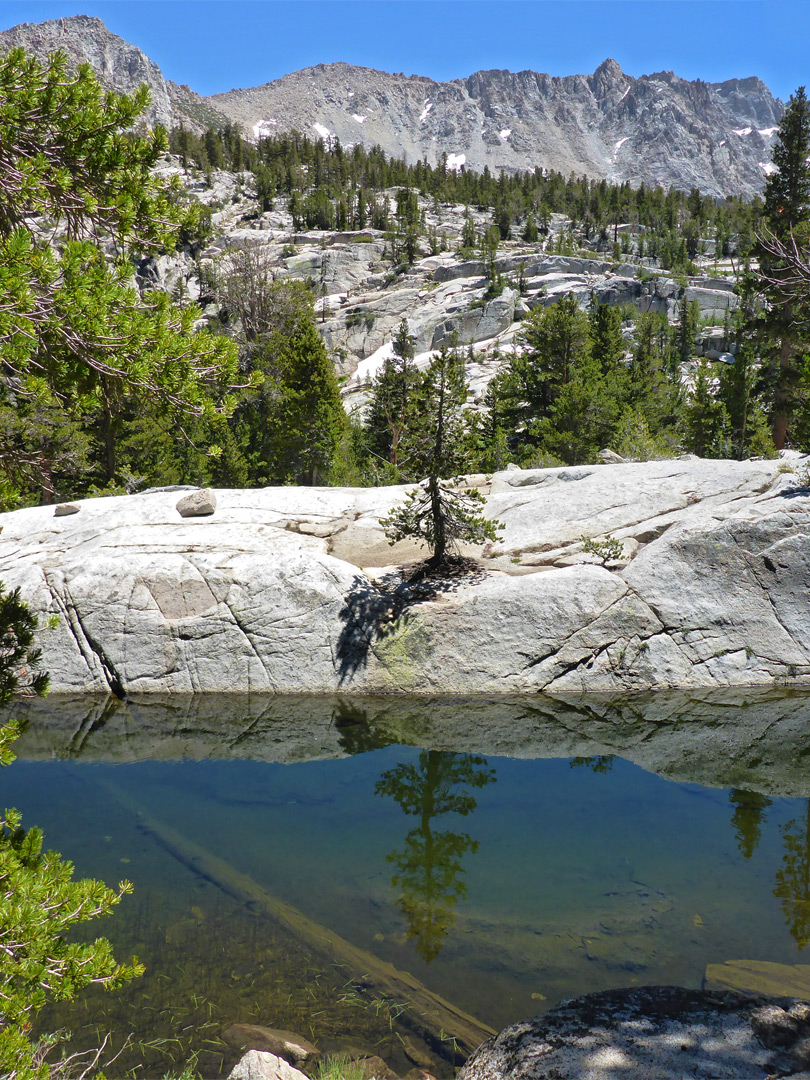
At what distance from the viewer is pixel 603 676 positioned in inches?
657

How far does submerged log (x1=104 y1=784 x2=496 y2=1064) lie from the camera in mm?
6156

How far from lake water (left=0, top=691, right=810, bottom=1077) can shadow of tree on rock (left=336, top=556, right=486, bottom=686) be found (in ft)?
5.65

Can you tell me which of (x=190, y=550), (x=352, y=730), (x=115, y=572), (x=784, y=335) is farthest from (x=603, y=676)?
(x=784, y=335)

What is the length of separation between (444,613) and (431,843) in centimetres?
812

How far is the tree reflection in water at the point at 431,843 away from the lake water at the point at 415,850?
41 mm

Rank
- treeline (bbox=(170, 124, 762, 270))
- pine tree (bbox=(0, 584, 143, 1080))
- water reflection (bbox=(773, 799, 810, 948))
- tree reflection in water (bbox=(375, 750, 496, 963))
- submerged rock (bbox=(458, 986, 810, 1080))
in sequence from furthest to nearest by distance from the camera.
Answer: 1. treeline (bbox=(170, 124, 762, 270))
2. tree reflection in water (bbox=(375, 750, 496, 963))
3. water reflection (bbox=(773, 799, 810, 948))
4. submerged rock (bbox=(458, 986, 810, 1080))
5. pine tree (bbox=(0, 584, 143, 1080))

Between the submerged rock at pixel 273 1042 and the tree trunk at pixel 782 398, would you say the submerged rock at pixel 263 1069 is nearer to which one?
the submerged rock at pixel 273 1042

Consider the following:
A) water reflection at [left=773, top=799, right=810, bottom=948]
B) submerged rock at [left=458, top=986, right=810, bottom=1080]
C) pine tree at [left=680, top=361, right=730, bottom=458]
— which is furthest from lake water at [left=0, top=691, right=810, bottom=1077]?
pine tree at [left=680, top=361, right=730, bottom=458]

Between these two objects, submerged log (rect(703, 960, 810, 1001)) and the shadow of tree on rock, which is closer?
submerged log (rect(703, 960, 810, 1001))

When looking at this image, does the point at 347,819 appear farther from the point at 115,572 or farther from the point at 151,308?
the point at 115,572

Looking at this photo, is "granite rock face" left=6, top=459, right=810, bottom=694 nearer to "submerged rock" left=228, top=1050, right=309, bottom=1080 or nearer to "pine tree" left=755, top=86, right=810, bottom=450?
"submerged rock" left=228, top=1050, right=309, bottom=1080

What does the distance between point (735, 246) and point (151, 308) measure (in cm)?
19505

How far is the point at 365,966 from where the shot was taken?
715cm

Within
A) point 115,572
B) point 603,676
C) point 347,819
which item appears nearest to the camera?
point 347,819
